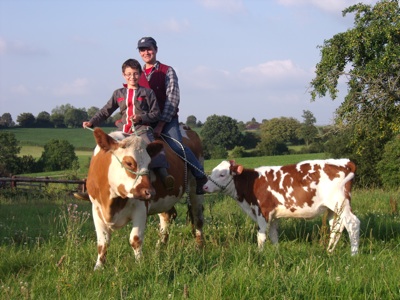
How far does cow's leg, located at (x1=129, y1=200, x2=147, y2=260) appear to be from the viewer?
20.4ft

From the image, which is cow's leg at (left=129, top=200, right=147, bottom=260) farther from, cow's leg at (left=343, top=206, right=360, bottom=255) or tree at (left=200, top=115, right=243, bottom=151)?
tree at (left=200, top=115, right=243, bottom=151)

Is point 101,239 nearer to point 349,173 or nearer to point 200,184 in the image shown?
point 200,184

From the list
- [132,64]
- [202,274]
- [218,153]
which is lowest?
[218,153]

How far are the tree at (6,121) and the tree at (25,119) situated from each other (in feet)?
4.96

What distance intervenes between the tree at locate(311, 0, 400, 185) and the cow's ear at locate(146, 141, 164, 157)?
24.8 meters

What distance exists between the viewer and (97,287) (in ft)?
16.9

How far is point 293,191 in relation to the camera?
8398 mm

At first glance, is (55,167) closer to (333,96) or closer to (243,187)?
(333,96)

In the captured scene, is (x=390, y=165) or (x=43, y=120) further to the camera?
(x=43, y=120)

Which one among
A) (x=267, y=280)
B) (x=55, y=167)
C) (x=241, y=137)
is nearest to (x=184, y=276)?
(x=267, y=280)

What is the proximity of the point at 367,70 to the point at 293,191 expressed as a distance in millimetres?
22658

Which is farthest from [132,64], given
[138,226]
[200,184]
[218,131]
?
[218,131]

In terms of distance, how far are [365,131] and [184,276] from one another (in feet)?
90.4

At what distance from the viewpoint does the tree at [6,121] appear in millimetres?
87600
